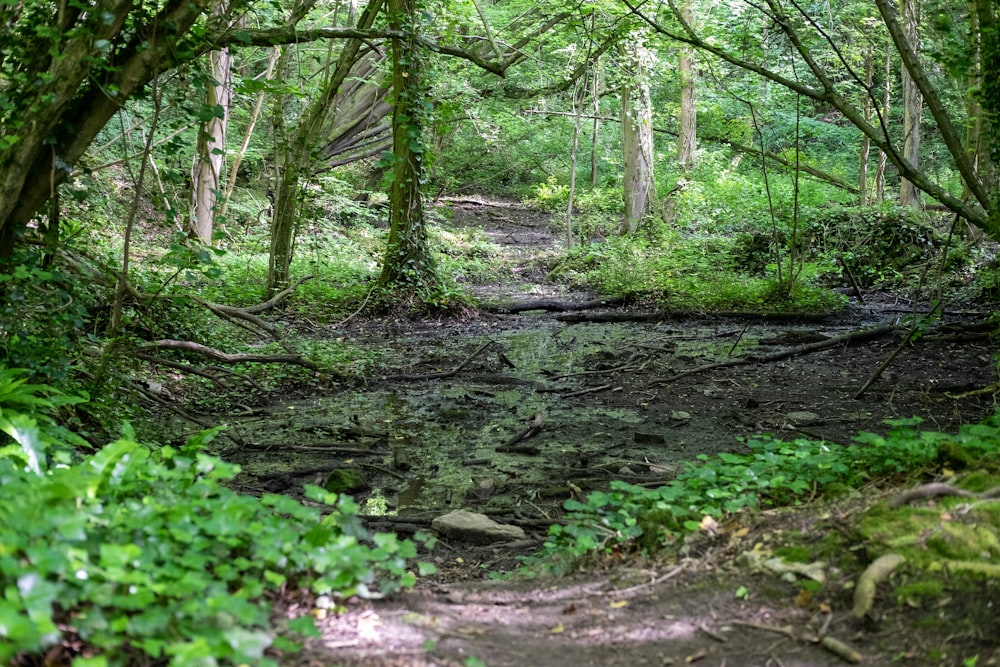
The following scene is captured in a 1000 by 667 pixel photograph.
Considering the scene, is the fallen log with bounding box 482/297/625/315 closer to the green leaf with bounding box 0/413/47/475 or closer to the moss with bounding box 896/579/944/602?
the green leaf with bounding box 0/413/47/475

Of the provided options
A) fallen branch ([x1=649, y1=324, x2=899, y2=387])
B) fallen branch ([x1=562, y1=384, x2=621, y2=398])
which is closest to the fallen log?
fallen branch ([x1=649, y1=324, x2=899, y2=387])

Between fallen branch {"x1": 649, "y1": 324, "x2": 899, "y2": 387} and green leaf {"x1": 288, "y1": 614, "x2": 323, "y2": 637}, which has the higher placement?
fallen branch {"x1": 649, "y1": 324, "x2": 899, "y2": 387}

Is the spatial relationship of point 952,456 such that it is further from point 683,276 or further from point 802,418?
point 683,276

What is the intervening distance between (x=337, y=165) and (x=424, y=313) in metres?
10.6

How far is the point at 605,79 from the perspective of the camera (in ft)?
65.2

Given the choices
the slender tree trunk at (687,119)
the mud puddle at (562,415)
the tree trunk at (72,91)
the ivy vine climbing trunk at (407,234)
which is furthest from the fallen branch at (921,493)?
the slender tree trunk at (687,119)

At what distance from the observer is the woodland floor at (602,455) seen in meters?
2.49

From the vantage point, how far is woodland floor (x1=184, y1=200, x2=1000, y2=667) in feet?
8.17

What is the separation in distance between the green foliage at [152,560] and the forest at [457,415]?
13 millimetres

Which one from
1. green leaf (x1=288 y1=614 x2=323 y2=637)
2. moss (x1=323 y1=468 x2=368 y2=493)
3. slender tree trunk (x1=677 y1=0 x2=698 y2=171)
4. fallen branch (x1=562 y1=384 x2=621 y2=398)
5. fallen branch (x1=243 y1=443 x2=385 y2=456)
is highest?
slender tree trunk (x1=677 y1=0 x2=698 y2=171)

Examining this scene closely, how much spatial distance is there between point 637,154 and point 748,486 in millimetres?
15055

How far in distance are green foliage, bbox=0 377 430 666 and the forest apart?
0.01 meters

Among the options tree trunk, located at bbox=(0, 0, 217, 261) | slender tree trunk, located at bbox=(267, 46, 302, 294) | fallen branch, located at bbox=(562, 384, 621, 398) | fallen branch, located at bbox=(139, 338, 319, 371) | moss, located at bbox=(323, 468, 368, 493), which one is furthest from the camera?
slender tree trunk, located at bbox=(267, 46, 302, 294)

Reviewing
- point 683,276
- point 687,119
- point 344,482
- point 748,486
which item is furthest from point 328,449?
point 687,119
